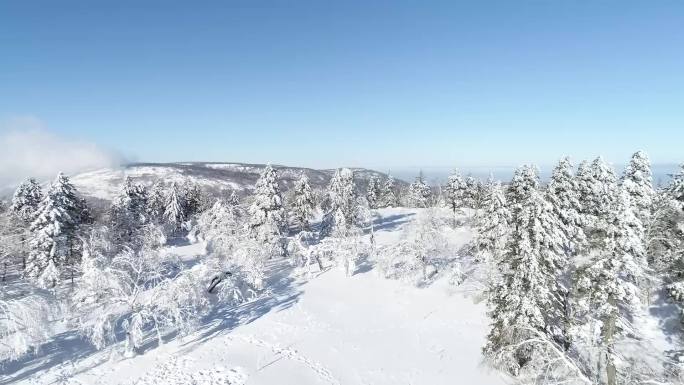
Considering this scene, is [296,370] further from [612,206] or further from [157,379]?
[612,206]

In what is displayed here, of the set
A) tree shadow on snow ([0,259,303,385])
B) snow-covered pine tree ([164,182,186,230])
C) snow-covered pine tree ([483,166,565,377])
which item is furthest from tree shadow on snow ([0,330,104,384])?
snow-covered pine tree ([164,182,186,230])

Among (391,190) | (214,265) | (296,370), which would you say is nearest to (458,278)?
(296,370)

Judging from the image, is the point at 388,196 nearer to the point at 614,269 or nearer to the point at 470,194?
the point at 470,194

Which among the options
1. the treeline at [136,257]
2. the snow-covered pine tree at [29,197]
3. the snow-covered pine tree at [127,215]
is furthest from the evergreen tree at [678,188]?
the snow-covered pine tree at [29,197]

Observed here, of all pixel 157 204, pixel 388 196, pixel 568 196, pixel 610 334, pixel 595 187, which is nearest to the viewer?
pixel 610 334

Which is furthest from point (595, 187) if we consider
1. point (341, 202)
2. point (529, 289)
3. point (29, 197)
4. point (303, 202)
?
point (29, 197)

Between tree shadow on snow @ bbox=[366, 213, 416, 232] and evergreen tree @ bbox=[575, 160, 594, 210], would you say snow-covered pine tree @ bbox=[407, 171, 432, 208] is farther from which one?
evergreen tree @ bbox=[575, 160, 594, 210]

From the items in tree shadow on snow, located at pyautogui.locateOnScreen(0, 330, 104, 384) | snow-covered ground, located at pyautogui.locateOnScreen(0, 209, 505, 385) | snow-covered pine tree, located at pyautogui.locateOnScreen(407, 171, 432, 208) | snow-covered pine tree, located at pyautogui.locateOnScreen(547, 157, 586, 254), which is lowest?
snow-covered ground, located at pyautogui.locateOnScreen(0, 209, 505, 385)
